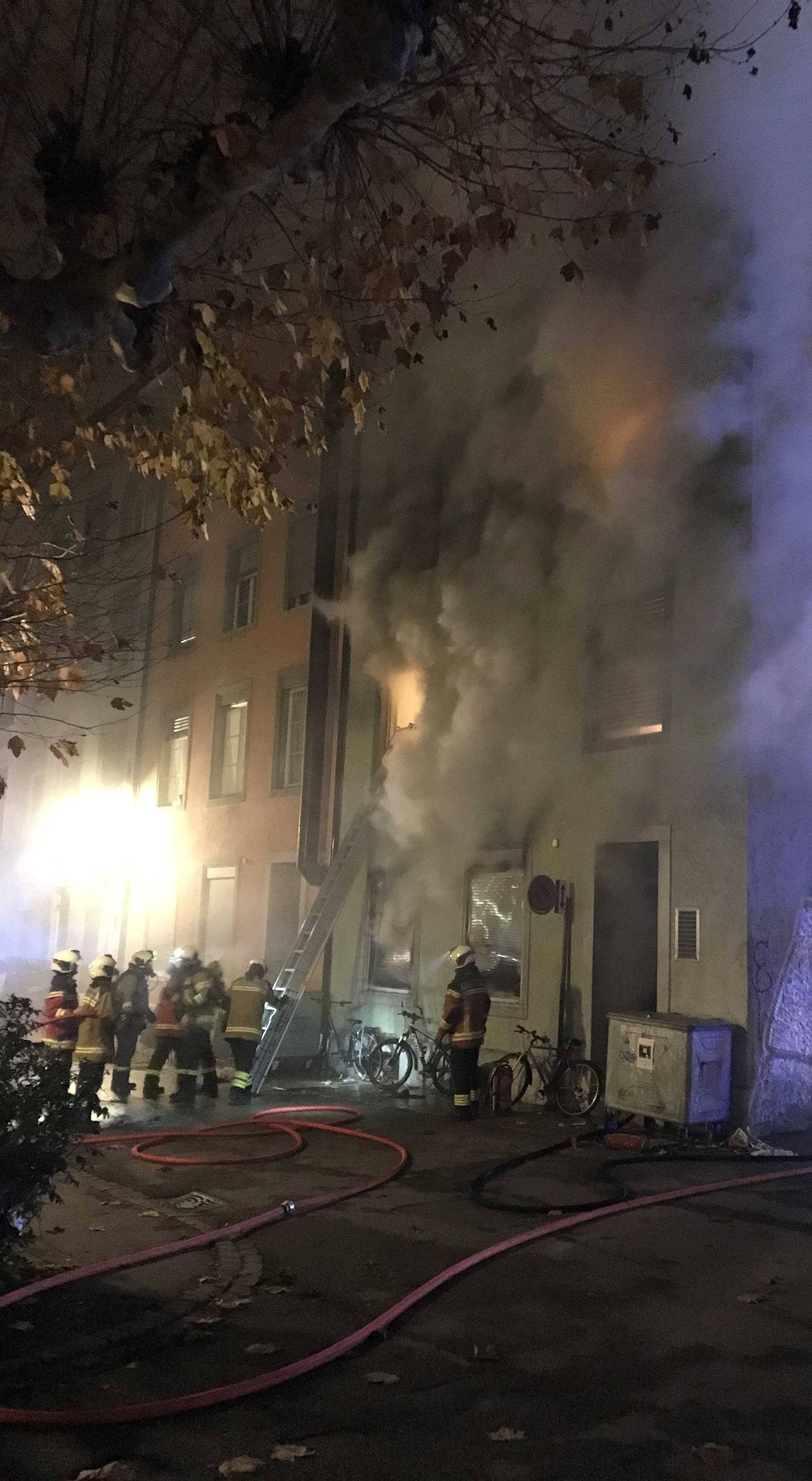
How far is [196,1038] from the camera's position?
12.0 meters

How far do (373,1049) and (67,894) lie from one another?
12.7m

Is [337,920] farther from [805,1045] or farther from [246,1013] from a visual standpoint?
[805,1045]

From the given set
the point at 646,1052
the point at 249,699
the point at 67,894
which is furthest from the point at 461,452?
the point at 67,894

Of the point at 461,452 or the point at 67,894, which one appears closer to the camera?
the point at 461,452

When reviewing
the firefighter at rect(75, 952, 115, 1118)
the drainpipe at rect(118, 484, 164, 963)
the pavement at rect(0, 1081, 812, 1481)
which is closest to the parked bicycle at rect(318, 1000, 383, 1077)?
the firefighter at rect(75, 952, 115, 1118)

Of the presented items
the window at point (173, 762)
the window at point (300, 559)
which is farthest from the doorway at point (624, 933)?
the window at point (173, 762)

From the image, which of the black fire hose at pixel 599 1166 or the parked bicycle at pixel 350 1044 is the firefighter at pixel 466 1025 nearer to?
the black fire hose at pixel 599 1166

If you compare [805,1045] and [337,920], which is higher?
[337,920]

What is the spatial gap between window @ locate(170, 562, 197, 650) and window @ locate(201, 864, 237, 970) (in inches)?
182

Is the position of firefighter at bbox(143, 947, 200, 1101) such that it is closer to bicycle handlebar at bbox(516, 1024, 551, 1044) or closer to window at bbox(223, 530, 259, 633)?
bicycle handlebar at bbox(516, 1024, 551, 1044)

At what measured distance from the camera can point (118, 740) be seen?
2248cm

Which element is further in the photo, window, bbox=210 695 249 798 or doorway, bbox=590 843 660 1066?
window, bbox=210 695 249 798

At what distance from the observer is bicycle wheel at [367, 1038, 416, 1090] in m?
12.7

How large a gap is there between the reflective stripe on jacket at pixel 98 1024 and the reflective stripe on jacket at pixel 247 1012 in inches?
57.3
